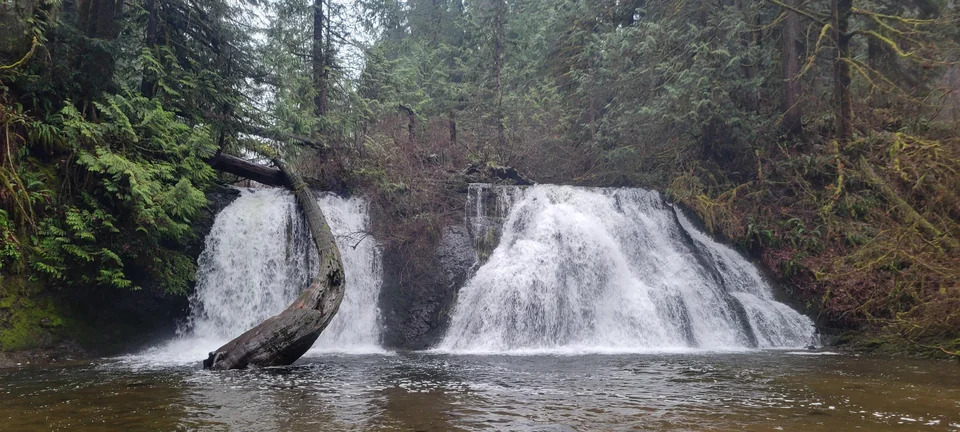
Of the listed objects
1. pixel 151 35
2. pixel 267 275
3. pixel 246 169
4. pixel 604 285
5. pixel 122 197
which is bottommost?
pixel 604 285

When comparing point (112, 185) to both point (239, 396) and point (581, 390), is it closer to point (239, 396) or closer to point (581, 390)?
point (239, 396)

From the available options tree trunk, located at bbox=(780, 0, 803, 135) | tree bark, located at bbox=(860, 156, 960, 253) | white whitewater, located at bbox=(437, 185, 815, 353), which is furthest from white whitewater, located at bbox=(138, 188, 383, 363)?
tree trunk, located at bbox=(780, 0, 803, 135)

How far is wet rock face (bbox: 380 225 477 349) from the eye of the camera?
1380 cm

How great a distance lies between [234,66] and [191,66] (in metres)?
0.98

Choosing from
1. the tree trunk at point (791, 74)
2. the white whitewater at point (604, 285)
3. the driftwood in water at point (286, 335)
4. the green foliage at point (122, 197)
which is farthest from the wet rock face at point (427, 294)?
the tree trunk at point (791, 74)

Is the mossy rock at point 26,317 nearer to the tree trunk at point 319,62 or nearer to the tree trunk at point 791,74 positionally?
the tree trunk at point 319,62

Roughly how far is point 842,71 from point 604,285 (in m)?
8.91

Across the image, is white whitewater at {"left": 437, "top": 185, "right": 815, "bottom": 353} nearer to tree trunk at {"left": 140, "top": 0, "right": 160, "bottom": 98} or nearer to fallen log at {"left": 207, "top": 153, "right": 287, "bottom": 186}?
fallen log at {"left": 207, "top": 153, "right": 287, "bottom": 186}

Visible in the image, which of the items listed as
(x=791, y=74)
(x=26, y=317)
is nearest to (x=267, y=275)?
(x=26, y=317)

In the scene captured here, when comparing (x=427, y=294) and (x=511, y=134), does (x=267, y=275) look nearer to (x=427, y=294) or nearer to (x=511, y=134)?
(x=427, y=294)

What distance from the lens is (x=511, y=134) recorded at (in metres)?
21.7

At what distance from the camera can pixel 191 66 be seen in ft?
45.4

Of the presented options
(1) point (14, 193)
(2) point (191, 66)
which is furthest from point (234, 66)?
(1) point (14, 193)

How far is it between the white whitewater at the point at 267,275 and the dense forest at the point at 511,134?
23.6 inches
